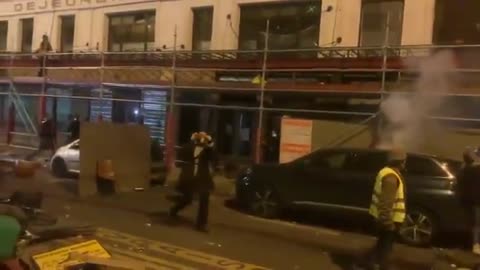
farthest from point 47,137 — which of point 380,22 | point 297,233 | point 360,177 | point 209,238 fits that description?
point 360,177

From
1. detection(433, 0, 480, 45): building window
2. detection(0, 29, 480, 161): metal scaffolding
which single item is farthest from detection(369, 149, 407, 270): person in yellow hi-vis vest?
detection(433, 0, 480, 45): building window

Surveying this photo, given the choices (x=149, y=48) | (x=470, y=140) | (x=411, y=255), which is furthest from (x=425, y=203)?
(x=149, y=48)

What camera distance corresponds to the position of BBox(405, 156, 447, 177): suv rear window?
10953 millimetres

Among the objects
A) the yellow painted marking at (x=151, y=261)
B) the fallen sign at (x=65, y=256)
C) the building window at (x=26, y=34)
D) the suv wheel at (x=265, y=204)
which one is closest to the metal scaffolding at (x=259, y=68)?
the suv wheel at (x=265, y=204)

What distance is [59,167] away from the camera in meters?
17.5

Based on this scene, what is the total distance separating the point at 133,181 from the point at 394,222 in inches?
332

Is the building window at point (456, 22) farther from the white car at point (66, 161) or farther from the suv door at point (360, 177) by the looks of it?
the white car at point (66, 161)

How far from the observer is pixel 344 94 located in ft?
52.4

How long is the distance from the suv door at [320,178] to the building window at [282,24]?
652 cm

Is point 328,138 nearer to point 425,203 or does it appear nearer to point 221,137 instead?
point 425,203

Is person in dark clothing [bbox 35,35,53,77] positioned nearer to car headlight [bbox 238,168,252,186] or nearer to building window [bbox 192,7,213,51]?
building window [bbox 192,7,213,51]

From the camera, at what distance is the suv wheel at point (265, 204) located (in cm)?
1270

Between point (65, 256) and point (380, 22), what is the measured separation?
13631 mm

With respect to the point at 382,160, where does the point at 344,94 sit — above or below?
above
